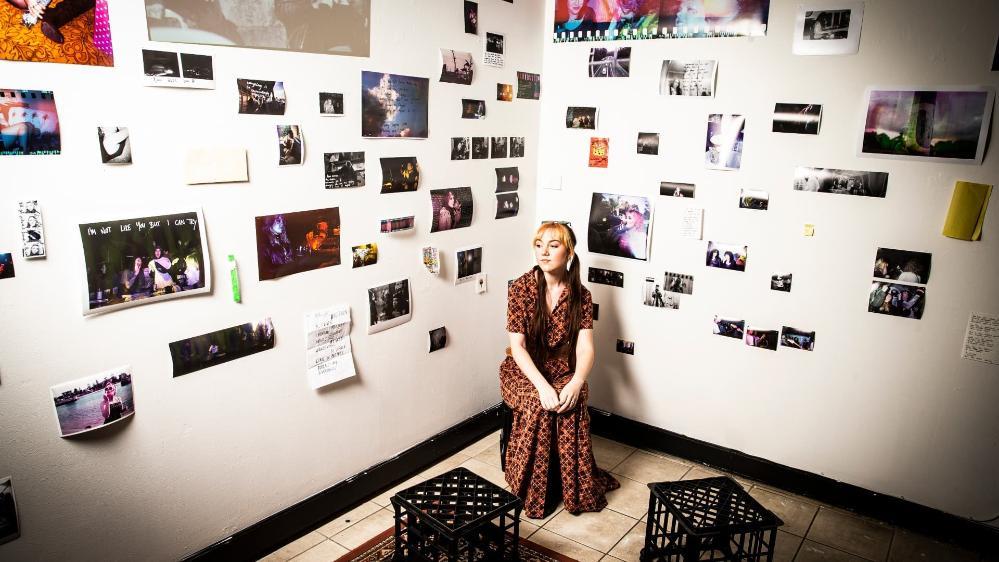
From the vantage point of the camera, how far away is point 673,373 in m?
3.00

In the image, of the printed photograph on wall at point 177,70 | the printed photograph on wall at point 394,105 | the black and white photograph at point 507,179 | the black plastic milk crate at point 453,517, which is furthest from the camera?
the black and white photograph at point 507,179

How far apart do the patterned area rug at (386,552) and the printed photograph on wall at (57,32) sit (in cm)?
173

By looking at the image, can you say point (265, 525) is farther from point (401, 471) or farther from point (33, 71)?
point (33, 71)

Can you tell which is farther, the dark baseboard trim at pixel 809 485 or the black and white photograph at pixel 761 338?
the black and white photograph at pixel 761 338

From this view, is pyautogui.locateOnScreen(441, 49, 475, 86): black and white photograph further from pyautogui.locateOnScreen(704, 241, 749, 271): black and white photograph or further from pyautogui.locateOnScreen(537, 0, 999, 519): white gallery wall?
pyautogui.locateOnScreen(704, 241, 749, 271): black and white photograph

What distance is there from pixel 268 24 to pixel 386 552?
71.7 inches

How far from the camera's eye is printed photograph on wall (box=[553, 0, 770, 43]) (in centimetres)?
258

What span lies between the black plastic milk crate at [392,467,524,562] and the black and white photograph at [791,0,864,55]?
6.64 feet

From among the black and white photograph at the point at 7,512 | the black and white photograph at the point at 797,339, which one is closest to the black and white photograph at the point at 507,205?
the black and white photograph at the point at 797,339

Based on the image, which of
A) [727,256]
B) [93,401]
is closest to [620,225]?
[727,256]

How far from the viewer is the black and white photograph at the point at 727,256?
2.73 metres

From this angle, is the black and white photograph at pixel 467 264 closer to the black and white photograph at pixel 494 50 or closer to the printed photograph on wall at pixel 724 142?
the black and white photograph at pixel 494 50

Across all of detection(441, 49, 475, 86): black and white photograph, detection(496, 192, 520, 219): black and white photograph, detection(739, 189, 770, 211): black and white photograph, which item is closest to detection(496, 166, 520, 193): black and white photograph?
detection(496, 192, 520, 219): black and white photograph

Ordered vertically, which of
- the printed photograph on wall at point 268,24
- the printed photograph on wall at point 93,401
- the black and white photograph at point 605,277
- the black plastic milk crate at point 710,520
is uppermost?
the printed photograph on wall at point 268,24
